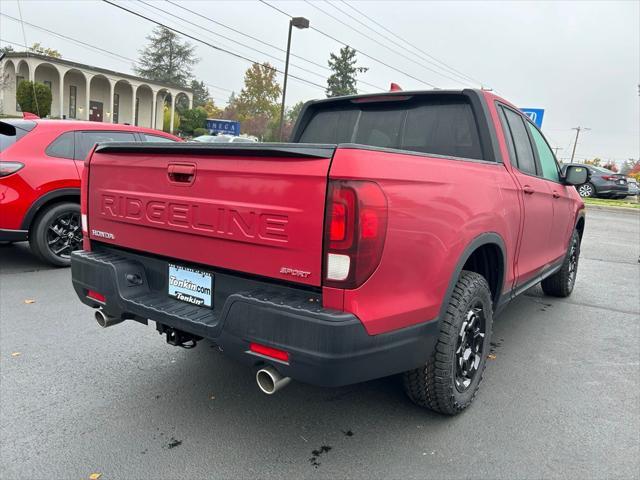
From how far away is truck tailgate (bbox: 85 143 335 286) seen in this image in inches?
85.6

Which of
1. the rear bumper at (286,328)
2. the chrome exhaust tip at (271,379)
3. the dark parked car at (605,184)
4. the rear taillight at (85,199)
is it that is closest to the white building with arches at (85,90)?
the dark parked car at (605,184)

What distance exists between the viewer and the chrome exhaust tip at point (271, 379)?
7.40ft

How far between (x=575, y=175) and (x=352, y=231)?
356 centimetres

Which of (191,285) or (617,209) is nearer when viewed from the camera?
(191,285)

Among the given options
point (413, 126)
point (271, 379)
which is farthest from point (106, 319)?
point (413, 126)

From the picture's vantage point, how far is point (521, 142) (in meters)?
4.02

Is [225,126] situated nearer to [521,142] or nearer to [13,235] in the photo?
[13,235]

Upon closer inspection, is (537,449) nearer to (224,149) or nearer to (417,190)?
(417,190)

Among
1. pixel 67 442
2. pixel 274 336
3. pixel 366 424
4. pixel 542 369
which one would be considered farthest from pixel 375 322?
pixel 542 369

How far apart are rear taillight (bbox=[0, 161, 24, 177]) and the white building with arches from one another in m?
31.9

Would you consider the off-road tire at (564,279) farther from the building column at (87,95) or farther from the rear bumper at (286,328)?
the building column at (87,95)

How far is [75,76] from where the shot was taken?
39.3 m

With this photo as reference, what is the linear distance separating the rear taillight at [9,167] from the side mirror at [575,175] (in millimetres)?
5708

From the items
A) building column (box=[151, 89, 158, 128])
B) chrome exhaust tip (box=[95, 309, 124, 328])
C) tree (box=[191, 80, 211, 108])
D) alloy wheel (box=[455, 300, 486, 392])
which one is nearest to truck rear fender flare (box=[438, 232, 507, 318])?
alloy wheel (box=[455, 300, 486, 392])
